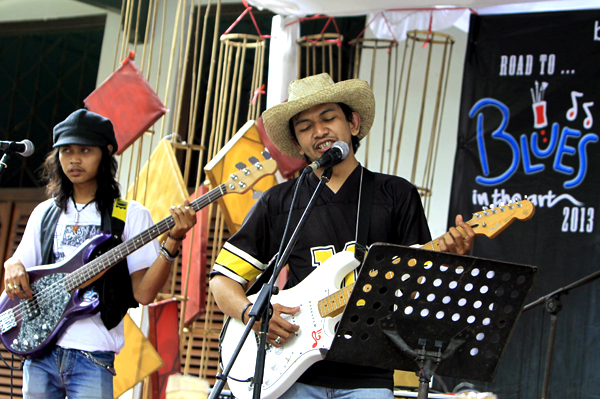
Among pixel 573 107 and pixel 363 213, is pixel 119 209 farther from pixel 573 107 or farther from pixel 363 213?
pixel 573 107

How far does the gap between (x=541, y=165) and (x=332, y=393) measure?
237 cm

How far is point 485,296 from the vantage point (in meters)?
1.69

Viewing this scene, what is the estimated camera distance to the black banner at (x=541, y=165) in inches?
144

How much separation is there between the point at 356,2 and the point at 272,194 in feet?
5.17

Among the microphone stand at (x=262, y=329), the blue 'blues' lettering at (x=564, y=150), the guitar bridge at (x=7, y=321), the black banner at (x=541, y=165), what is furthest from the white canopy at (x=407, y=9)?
the guitar bridge at (x=7, y=321)

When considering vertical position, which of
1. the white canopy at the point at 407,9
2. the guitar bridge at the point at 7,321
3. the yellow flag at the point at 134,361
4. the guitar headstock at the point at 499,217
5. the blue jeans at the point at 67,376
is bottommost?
the yellow flag at the point at 134,361

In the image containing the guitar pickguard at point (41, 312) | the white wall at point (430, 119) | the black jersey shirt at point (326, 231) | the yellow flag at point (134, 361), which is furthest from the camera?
the white wall at point (430, 119)

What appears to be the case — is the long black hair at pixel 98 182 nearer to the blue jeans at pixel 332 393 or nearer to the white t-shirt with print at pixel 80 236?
the white t-shirt with print at pixel 80 236

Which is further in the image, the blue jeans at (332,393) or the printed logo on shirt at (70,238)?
the printed logo on shirt at (70,238)

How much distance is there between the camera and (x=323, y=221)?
2.28m

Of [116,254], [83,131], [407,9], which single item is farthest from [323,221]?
[407,9]

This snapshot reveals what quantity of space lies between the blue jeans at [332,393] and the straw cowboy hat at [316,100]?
A: 1005 millimetres

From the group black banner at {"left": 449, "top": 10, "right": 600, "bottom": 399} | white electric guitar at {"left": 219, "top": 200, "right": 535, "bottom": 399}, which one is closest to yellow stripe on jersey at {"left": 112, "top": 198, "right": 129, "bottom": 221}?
white electric guitar at {"left": 219, "top": 200, "right": 535, "bottom": 399}

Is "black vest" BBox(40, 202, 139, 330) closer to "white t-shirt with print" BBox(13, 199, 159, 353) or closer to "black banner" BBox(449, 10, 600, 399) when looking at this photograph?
"white t-shirt with print" BBox(13, 199, 159, 353)
